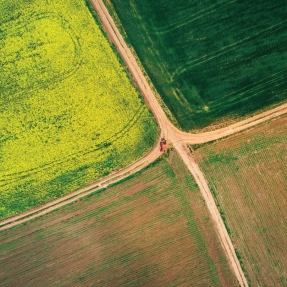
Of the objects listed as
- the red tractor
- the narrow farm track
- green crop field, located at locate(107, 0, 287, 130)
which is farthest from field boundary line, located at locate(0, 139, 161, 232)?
green crop field, located at locate(107, 0, 287, 130)

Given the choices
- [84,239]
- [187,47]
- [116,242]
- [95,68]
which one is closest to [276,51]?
[187,47]

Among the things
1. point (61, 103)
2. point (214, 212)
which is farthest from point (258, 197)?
point (61, 103)

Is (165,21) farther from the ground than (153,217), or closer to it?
farther from the ground

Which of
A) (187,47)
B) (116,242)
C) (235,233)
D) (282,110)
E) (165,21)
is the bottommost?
(235,233)

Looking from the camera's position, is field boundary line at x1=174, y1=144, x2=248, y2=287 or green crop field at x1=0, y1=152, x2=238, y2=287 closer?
field boundary line at x1=174, y1=144, x2=248, y2=287

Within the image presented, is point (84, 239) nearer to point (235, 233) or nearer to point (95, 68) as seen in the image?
point (235, 233)

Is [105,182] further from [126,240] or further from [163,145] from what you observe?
[163,145]

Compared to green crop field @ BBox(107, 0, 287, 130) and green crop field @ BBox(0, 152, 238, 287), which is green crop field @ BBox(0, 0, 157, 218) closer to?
green crop field @ BBox(0, 152, 238, 287)
